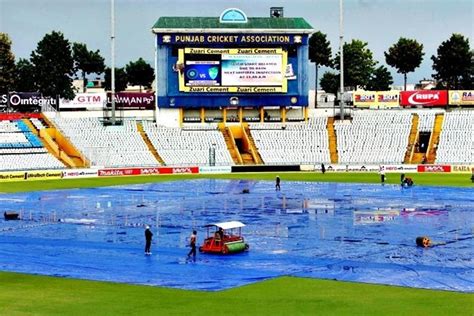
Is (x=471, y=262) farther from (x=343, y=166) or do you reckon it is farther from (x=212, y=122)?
(x=212, y=122)

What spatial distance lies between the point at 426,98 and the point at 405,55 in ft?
105

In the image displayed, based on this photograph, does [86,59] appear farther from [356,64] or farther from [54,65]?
[356,64]

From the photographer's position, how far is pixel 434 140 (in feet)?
379

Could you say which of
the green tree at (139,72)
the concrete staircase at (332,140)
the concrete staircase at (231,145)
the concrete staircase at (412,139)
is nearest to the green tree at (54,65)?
the green tree at (139,72)

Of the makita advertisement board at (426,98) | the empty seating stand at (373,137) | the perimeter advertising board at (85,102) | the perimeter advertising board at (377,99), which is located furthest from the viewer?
the perimeter advertising board at (377,99)

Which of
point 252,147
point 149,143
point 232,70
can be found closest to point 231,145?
point 252,147

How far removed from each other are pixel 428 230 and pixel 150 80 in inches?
5228

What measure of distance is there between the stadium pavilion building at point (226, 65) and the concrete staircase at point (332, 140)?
473 cm

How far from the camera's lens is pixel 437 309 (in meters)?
30.8

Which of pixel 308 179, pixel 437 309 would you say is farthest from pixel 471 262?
pixel 308 179

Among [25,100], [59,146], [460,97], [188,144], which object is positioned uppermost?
[460,97]

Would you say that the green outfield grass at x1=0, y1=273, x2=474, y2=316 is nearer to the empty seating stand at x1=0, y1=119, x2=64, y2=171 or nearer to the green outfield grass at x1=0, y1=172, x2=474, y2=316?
the green outfield grass at x1=0, y1=172, x2=474, y2=316

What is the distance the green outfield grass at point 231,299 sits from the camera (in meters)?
30.8

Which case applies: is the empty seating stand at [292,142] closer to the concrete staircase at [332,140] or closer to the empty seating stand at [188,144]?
the concrete staircase at [332,140]
